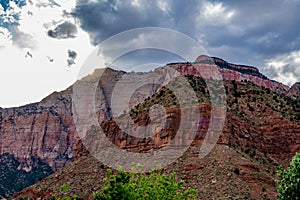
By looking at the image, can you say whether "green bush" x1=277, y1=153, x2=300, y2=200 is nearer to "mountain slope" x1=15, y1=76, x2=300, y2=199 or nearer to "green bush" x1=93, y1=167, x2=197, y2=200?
"green bush" x1=93, y1=167, x2=197, y2=200

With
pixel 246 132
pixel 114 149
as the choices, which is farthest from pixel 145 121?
pixel 246 132

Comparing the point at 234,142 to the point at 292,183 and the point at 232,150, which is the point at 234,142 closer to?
the point at 232,150

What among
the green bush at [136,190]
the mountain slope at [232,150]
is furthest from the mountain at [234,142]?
the green bush at [136,190]

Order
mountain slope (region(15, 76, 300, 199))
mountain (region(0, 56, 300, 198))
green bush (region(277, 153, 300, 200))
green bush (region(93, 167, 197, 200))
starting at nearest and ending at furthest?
green bush (region(277, 153, 300, 200))
green bush (region(93, 167, 197, 200))
mountain slope (region(15, 76, 300, 199))
mountain (region(0, 56, 300, 198))

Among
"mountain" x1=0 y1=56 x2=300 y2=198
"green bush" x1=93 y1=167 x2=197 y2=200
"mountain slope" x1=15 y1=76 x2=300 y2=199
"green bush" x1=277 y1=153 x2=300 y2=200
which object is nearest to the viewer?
"green bush" x1=277 y1=153 x2=300 y2=200

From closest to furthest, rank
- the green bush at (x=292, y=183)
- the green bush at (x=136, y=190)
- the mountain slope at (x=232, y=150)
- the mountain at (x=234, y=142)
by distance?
the green bush at (x=292, y=183) < the green bush at (x=136, y=190) < the mountain slope at (x=232, y=150) < the mountain at (x=234, y=142)

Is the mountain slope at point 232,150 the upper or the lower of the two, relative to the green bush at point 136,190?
upper

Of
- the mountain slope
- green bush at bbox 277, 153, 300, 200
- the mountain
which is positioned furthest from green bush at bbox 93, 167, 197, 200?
the mountain

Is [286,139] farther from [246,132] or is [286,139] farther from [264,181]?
[264,181]

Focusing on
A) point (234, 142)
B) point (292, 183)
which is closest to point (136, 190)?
point (292, 183)

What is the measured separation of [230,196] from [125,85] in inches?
5059

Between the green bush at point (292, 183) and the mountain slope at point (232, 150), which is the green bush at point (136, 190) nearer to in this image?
the green bush at point (292, 183)

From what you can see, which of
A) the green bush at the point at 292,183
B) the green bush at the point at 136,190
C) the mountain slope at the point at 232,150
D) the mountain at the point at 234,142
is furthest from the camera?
the mountain at the point at 234,142

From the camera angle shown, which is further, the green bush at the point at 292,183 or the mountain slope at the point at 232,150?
the mountain slope at the point at 232,150
